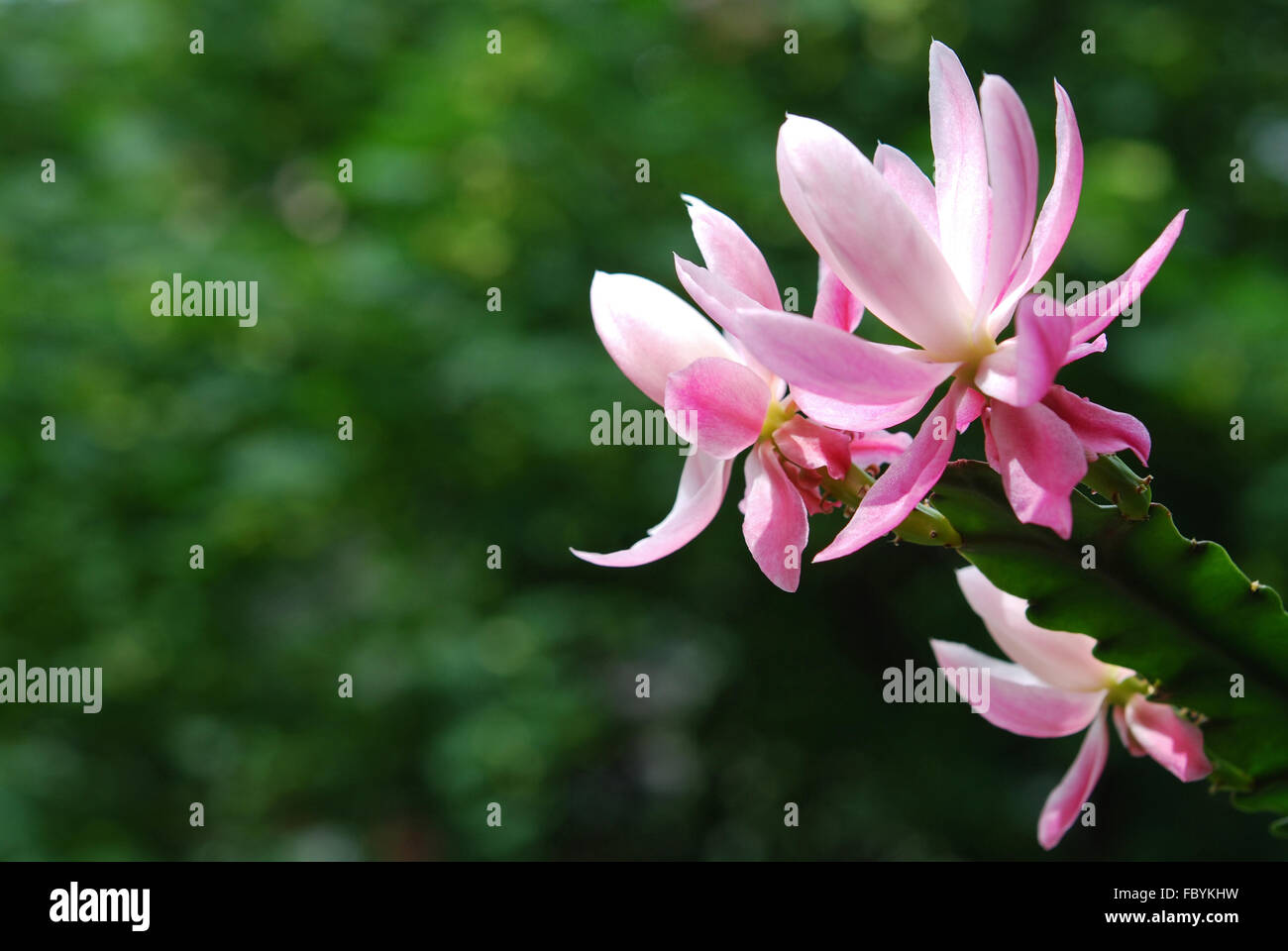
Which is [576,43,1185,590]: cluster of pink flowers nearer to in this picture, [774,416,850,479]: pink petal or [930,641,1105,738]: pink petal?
[774,416,850,479]: pink petal

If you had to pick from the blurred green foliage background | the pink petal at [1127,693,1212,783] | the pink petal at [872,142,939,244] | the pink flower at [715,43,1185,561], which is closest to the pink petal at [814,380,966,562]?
the pink flower at [715,43,1185,561]

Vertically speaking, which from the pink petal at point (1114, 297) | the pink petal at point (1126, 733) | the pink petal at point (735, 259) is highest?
the pink petal at point (735, 259)

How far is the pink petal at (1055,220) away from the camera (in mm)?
458

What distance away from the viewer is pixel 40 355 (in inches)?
89.5

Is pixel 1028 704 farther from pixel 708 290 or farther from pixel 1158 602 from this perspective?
pixel 708 290

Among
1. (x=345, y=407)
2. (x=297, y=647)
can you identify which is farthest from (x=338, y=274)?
(x=297, y=647)

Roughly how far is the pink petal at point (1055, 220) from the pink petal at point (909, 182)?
5cm

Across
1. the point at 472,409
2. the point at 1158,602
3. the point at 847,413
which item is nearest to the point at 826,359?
the point at 847,413

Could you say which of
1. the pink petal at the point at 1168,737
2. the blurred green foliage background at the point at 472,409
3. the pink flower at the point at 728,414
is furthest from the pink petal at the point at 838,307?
the blurred green foliage background at the point at 472,409

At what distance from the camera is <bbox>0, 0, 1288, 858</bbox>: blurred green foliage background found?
2275 millimetres

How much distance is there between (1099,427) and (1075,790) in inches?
10.4

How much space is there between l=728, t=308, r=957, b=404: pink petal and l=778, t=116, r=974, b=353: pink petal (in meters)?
0.03

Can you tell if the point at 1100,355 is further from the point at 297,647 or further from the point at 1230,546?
the point at 297,647

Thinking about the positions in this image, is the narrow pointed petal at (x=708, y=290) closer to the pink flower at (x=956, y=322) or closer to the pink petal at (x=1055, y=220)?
the pink flower at (x=956, y=322)
